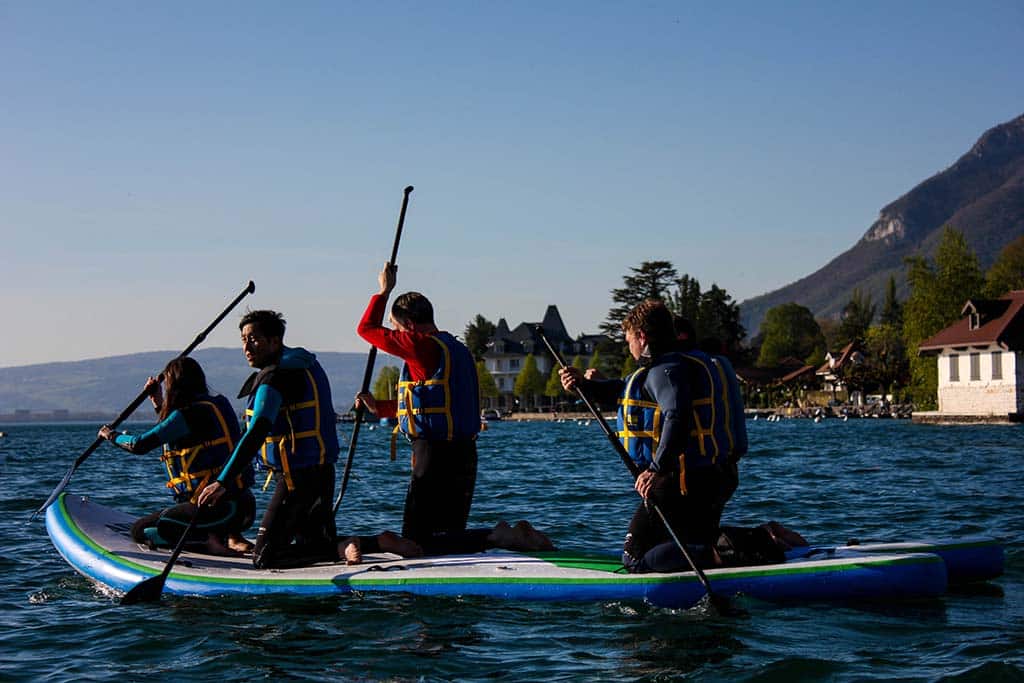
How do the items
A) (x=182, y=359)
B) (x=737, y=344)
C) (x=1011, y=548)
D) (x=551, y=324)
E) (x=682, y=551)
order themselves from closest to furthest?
(x=682, y=551) → (x=182, y=359) → (x=1011, y=548) → (x=737, y=344) → (x=551, y=324)

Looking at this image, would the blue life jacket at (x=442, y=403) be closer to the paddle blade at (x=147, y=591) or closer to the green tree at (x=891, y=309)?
the paddle blade at (x=147, y=591)

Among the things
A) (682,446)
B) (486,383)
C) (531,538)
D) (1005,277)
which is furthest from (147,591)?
(486,383)

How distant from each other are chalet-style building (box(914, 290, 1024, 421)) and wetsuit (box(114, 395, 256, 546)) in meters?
56.4

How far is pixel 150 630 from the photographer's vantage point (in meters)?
8.58

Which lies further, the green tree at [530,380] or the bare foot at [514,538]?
the green tree at [530,380]

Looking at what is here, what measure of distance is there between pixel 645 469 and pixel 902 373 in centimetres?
9900

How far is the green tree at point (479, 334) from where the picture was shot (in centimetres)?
15062

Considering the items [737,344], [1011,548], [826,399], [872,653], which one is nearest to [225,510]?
[872,653]

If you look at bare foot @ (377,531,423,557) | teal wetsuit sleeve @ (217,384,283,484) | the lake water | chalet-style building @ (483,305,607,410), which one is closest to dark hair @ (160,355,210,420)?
teal wetsuit sleeve @ (217,384,283,484)

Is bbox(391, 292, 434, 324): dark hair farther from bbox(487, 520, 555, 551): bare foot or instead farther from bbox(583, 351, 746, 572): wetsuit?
bbox(487, 520, 555, 551): bare foot

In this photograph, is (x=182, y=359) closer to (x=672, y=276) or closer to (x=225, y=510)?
(x=225, y=510)

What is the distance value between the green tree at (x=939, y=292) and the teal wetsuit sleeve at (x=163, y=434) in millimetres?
66719

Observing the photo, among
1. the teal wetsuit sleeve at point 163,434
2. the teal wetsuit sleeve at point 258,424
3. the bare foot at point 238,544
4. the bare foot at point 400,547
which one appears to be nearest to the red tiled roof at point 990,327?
the bare foot at point 238,544

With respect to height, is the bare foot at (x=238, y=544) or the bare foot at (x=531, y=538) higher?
the bare foot at (x=531, y=538)
